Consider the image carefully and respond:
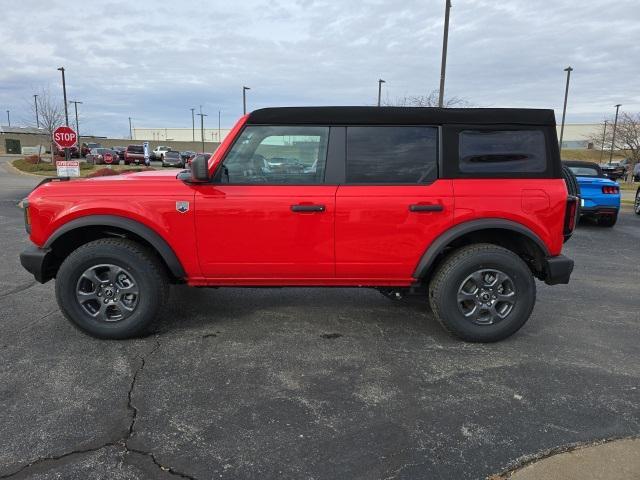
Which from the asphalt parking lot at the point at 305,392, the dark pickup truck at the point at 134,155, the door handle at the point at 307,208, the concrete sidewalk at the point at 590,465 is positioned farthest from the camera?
the dark pickup truck at the point at 134,155

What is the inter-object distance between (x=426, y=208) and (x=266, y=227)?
48.7 inches

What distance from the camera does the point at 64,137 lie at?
15.8m

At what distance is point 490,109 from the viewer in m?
3.77

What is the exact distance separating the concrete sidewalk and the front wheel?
1.37 m

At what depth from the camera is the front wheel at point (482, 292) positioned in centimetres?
375

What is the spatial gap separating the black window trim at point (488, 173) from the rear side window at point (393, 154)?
0.09 metres

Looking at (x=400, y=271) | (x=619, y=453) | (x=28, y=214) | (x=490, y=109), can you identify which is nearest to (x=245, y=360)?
(x=400, y=271)

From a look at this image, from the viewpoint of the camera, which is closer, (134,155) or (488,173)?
(488,173)

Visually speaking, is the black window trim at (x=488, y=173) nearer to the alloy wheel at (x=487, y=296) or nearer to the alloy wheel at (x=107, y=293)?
the alloy wheel at (x=487, y=296)

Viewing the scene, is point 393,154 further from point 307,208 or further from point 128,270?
point 128,270

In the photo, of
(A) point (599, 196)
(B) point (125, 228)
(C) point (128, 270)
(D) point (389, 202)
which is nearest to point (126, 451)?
(C) point (128, 270)

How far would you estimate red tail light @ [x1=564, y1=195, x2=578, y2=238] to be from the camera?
386 centimetres

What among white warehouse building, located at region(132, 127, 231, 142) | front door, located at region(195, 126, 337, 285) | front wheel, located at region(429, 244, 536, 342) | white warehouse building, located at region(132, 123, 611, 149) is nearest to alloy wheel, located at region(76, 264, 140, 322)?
front door, located at region(195, 126, 337, 285)

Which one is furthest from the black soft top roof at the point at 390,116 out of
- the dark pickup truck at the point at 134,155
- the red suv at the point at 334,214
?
the dark pickup truck at the point at 134,155
